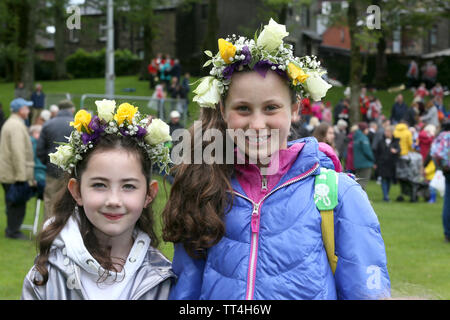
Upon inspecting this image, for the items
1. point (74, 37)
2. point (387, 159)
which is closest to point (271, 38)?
point (387, 159)

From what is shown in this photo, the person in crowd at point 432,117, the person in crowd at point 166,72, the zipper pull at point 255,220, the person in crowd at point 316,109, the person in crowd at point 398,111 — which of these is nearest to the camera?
the zipper pull at point 255,220

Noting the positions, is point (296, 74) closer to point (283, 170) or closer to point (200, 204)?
point (283, 170)

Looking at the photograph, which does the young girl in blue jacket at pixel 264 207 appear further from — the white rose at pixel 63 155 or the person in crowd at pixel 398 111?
the person in crowd at pixel 398 111

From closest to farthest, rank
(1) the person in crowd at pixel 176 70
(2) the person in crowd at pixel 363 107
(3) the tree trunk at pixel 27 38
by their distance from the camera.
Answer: (2) the person in crowd at pixel 363 107 < (3) the tree trunk at pixel 27 38 < (1) the person in crowd at pixel 176 70

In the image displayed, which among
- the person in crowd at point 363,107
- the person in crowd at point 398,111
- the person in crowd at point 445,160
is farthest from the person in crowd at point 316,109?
the person in crowd at point 445,160

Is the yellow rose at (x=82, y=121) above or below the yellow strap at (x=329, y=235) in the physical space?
above

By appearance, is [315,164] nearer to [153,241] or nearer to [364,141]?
[153,241]

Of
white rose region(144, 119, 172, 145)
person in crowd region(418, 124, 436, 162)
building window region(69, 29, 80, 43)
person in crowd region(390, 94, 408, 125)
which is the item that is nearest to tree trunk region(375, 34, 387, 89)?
person in crowd region(390, 94, 408, 125)

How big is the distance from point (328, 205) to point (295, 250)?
227mm

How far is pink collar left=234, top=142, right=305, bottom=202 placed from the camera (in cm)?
300

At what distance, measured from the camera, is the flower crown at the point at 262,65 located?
298 cm

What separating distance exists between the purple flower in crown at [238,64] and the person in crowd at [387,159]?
47.0ft

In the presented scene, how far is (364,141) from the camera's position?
16766 millimetres
